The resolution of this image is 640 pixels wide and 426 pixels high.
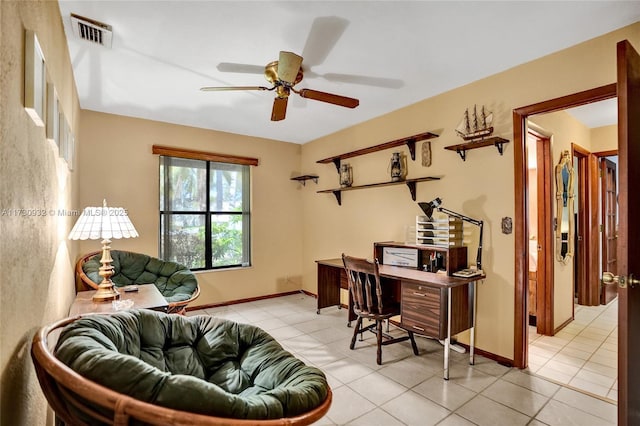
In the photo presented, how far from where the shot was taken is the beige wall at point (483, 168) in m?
2.41

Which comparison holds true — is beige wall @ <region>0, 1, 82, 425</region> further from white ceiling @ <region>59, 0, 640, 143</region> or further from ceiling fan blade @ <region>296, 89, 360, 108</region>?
ceiling fan blade @ <region>296, 89, 360, 108</region>

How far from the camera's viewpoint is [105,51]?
2.46 meters

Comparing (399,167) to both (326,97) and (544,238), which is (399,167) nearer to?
(326,97)

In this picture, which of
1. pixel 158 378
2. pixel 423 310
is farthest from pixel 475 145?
pixel 158 378

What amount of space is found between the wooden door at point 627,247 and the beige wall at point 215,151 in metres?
4.19

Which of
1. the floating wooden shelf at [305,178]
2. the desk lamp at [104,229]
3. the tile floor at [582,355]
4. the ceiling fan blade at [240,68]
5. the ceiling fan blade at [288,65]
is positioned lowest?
the tile floor at [582,355]

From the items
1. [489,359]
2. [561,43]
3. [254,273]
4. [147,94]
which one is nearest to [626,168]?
[561,43]

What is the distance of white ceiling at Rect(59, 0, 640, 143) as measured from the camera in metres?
1.98

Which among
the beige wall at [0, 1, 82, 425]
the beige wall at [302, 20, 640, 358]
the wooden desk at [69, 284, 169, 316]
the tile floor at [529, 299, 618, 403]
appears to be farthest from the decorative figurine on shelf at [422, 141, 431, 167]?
the beige wall at [0, 1, 82, 425]

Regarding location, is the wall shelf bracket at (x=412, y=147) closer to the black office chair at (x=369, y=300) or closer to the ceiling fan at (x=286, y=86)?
the ceiling fan at (x=286, y=86)

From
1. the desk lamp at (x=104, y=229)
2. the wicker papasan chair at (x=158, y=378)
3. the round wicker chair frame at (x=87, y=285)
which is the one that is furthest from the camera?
the round wicker chair frame at (x=87, y=285)

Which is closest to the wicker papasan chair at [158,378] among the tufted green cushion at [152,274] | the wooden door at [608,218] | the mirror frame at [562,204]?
the tufted green cushion at [152,274]

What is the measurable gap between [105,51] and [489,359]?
13.5 ft

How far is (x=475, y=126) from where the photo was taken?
2.92 metres
